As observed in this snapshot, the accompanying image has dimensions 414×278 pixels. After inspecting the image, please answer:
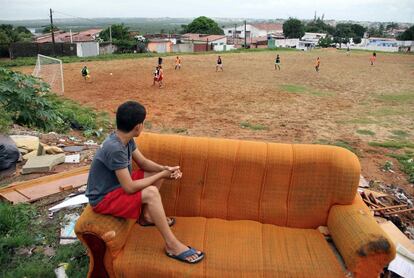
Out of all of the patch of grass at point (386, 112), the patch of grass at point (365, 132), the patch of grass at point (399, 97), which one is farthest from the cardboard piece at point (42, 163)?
the patch of grass at point (399, 97)

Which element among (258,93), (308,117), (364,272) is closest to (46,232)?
(364,272)

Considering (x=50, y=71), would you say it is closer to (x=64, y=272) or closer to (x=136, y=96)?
(x=136, y=96)

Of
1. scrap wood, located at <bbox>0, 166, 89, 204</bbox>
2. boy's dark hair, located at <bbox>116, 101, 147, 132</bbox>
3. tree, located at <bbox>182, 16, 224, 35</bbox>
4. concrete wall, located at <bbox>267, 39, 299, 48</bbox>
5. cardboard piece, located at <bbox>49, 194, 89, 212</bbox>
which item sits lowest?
cardboard piece, located at <bbox>49, 194, 89, 212</bbox>

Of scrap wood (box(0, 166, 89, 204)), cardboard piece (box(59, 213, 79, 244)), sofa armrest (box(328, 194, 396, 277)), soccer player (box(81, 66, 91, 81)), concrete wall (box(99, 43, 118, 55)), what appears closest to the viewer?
sofa armrest (box(328, 194, 396, 277))

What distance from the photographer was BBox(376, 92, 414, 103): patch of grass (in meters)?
13.8

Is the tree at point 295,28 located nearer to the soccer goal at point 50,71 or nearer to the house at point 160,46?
the house at point 160,46

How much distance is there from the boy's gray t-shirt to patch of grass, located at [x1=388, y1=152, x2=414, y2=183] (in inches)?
210

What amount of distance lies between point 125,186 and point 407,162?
6.20 metres

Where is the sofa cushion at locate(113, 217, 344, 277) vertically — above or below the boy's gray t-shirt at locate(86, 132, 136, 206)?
below

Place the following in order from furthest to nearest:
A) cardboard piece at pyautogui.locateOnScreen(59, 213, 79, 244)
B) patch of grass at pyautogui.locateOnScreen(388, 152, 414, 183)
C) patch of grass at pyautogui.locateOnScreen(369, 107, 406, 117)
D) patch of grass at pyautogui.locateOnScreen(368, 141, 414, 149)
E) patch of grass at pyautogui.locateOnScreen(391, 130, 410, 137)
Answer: patch of grass at pyautogui.locateOnScreen(369, 107, 406, 117)
patch of grass at pyautogui.locateOnScreen(391, 130, 410, 137)
patch of grass at pyautogui.locateOnScreen(368, 141, 414, 149)
patch of grass at pyautogui.locateOnScreen(388, 152, 414, 183)
cardboard piece at pyautogui.locateOnScreen(59, 213, 79, 244)

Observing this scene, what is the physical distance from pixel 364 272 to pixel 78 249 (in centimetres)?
242

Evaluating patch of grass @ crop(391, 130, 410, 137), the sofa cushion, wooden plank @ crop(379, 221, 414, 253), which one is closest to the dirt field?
patch of grass @ crop(391, 130, 410, 137)

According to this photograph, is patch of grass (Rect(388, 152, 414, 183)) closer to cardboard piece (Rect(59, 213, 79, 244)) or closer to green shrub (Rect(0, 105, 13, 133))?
cardboard piece (Rect(59, 213, 79, 244))

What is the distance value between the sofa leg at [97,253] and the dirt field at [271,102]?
16.2 feet
